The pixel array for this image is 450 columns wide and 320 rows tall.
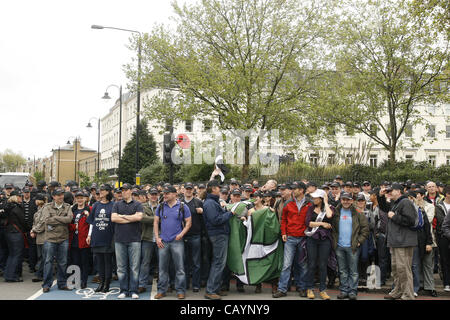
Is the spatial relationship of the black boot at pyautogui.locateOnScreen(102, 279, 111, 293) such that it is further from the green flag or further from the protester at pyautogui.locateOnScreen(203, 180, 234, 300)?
the green flag

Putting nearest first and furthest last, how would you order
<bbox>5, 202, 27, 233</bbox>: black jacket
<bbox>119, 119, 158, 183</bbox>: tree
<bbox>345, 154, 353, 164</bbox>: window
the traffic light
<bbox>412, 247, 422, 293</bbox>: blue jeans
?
<bbox>412, 247, 422, 293</bbox>: blue jeans, <bbox>5, 202, 27, 233</bbox>: black jacket, the traffic light, <bbox>345, 154, 353, 164</bbox>: window, <bbox>119, 119, 158, 183</bbox>: tree

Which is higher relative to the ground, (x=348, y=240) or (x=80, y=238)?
(x=348, y=240)

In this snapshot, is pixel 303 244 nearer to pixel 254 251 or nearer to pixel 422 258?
pixel 254 251

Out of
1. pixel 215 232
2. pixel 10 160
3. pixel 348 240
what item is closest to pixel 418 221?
pixel 348 240

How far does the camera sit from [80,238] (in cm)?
944

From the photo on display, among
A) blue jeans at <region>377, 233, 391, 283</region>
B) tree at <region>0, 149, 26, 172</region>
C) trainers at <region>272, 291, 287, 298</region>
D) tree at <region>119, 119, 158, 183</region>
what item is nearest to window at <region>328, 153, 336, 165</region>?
blue jeans at <region>377, 233, 391, 283</region>

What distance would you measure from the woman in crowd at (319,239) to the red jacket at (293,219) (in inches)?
4.1

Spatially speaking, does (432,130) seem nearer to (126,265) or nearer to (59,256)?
(126,265)

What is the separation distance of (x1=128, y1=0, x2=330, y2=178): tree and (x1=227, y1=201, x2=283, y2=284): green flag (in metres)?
12.1

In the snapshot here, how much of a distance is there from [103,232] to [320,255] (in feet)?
13.9

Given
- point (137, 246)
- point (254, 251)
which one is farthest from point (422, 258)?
point (137, 246)

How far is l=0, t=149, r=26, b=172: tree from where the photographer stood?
412 feet

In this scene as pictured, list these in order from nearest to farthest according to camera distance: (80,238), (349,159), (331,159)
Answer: (80,238)
(349,159)
(331,159)

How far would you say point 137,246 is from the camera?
856cm
